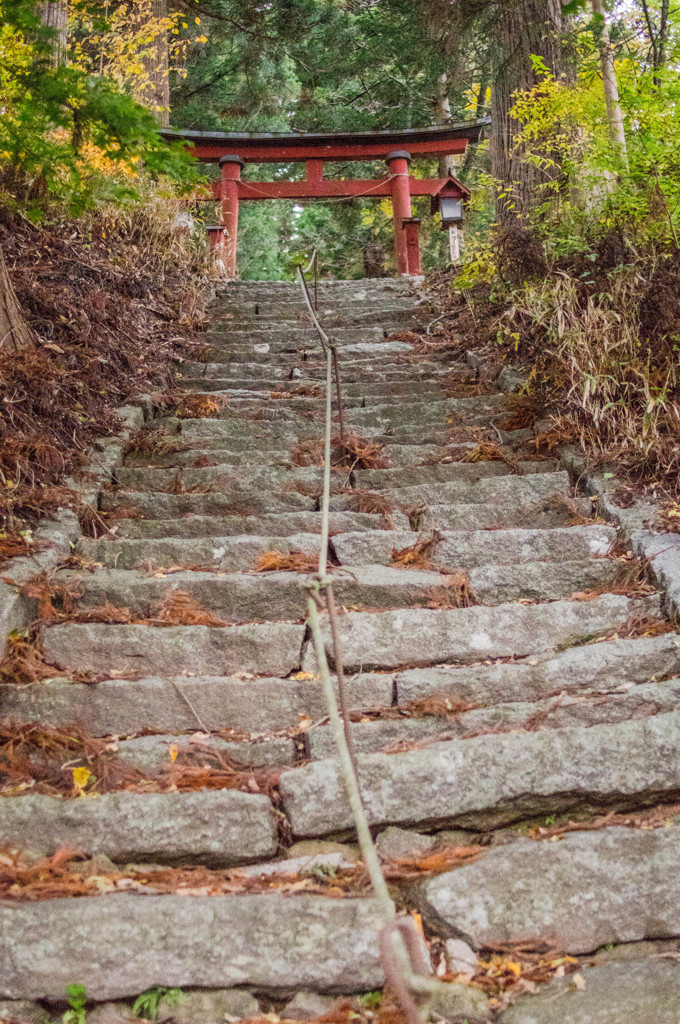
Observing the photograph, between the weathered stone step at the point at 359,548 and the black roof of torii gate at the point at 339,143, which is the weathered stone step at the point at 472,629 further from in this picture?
the black roof of torii gate at the point at 339,143

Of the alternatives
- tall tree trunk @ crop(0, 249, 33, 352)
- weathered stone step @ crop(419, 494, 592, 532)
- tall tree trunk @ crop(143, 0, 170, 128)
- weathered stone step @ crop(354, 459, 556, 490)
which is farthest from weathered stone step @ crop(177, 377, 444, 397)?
tall tree trunk @ crop(143, 0, 170, 128)

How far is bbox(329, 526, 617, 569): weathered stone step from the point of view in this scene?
3.08 metres

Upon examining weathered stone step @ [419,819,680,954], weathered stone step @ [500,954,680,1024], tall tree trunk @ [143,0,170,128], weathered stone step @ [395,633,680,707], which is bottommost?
weathered stone step @ [500,954,680,1024]

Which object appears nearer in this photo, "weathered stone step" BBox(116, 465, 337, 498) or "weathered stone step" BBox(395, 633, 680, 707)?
"weathered stone step" BBox(395, 633, 680, 707)

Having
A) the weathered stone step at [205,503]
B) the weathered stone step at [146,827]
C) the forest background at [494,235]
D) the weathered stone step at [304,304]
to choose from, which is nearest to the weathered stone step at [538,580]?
the forest background at [494,235]

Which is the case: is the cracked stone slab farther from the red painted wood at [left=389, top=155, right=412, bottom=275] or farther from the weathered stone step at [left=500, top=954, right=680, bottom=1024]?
the red painted wood at [left=389, top=155, right=412, bottom=275]

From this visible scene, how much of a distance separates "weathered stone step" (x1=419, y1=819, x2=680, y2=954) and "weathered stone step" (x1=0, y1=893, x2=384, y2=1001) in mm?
212

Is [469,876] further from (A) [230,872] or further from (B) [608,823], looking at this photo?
(A) [230,872]

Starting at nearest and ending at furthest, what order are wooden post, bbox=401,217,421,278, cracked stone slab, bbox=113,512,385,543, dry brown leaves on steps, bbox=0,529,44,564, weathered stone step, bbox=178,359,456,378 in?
1. dry brown leaves on steps, bbox=0,529,44,564
2. cracked stone slab, bbox=113,512,385,543
3. weathered stone step, bbox=178,359,456,378
4. wooden post, bbox=401,217,421,278

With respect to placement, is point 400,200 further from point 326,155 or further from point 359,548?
point 359,548

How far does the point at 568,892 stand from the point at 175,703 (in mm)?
1213

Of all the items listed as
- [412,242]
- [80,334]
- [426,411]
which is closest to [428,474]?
[426,411]

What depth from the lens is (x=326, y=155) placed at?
10750 mm

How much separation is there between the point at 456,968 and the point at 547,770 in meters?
0.56
